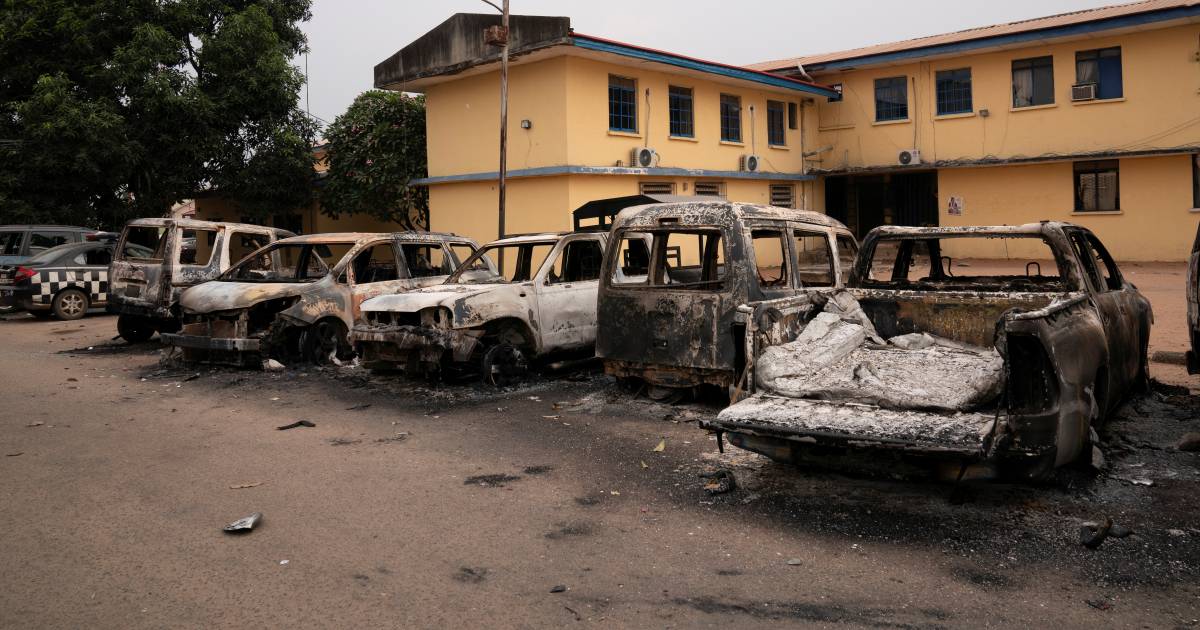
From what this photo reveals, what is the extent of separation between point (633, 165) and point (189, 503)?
54.2ft

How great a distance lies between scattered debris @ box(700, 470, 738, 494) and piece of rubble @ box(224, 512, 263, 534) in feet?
8.96

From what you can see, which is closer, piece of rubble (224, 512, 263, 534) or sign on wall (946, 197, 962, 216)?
piece of rubble (224, 512, 263, 534)

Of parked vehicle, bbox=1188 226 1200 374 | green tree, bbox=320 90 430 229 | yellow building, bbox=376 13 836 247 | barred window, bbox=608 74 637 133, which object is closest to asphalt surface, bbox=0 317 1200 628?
parked vehicle, bbox=1188 226 1200 374

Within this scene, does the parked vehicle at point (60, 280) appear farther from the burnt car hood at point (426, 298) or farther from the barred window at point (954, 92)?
the barred window at point (954, 92)

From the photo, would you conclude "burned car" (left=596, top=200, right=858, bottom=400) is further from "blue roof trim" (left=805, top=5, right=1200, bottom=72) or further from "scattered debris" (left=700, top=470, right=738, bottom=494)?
"blue roof trim" (left=805, top=5, right=1200, bottom=72)

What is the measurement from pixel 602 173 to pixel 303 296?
1062cm

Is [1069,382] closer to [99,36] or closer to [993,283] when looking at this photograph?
[993,283]

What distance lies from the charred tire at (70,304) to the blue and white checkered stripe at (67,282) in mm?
101

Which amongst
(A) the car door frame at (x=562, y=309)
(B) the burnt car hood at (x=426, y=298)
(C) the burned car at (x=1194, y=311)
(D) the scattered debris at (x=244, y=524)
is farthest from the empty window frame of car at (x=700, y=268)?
(D) the scattered debris at (x=244, y=524)

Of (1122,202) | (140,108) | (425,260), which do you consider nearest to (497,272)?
(425,260)

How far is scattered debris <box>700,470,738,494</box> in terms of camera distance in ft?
18.0

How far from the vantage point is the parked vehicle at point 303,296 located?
10.6m

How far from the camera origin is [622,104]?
20.9 meters

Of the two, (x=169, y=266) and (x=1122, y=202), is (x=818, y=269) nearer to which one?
(x=169, y=266)
